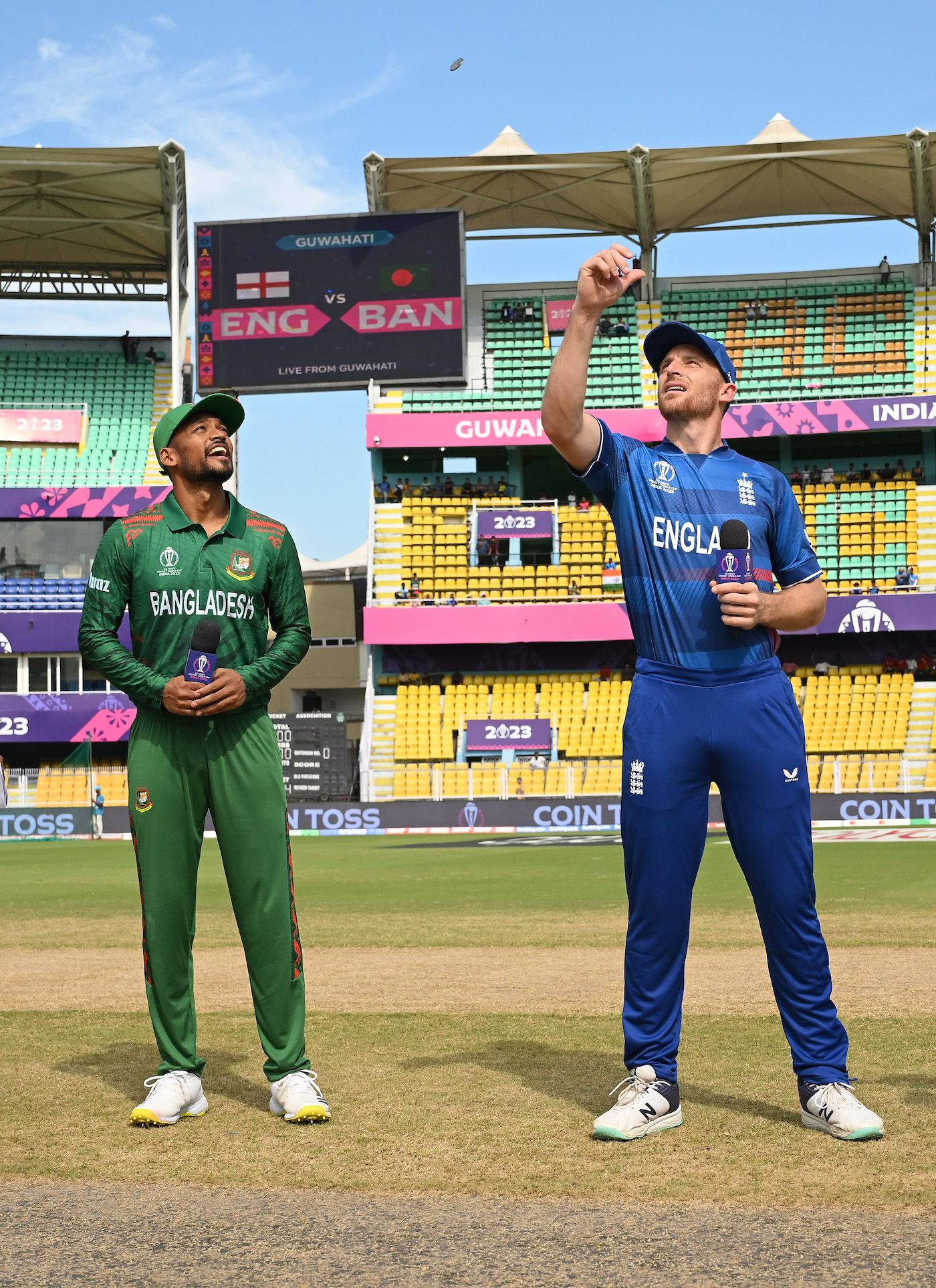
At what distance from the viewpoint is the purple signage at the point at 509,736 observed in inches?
1500

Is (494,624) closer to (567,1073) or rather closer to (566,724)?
(566,724)

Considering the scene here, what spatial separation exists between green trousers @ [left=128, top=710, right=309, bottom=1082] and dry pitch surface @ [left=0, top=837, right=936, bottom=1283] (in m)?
0.42

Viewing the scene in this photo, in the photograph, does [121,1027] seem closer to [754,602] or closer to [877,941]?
[754,602]

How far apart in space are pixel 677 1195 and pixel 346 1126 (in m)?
1.36

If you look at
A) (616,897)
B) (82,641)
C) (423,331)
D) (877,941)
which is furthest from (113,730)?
(82,641)

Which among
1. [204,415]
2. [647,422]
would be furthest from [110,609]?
[647,422]

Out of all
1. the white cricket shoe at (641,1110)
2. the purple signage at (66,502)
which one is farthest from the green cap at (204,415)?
the purple signage at (66,502)

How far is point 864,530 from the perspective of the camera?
135 feet

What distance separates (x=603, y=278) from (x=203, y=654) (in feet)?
6.53

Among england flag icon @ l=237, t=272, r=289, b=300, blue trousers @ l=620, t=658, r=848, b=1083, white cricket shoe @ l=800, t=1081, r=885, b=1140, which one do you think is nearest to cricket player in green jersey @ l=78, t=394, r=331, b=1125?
blue trousers @ l=620, t=658, r=848, b=1083

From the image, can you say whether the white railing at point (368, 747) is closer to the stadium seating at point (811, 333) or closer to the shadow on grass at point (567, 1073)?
the stadium seating at point (811, 333)

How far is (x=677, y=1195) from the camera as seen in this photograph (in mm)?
3930

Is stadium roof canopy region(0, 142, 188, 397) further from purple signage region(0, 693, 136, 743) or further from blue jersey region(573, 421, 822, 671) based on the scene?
blue jersey region(573, 421, 822, 671)

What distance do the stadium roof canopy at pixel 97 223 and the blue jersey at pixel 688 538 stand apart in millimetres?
33161
